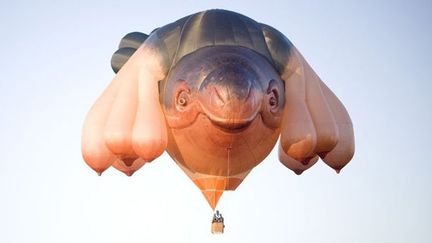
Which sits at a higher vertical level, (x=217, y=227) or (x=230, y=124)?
(x=230, y=124)

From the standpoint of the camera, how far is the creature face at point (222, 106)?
13.6m

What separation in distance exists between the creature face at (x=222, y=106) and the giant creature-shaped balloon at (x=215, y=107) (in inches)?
0.6

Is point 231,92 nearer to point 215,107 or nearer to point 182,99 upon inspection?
point 215,107

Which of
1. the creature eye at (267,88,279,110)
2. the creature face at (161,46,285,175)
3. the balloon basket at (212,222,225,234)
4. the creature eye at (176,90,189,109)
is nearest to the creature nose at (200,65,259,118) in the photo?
the creature face at (161,46,285,175)

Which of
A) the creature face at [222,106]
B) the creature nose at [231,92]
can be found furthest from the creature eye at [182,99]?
the creature nose at [231,92]

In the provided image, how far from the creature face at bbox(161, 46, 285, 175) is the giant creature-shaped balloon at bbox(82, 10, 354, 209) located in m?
0.01

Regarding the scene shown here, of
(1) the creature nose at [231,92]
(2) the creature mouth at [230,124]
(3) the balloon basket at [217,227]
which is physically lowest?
(3) the balloon basket at [217,227]

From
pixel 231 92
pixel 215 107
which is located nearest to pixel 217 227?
pixel 215 107

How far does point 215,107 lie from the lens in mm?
13578

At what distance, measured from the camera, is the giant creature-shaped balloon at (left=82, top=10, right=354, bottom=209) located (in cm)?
1381

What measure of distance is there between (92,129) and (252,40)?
2.61 metres

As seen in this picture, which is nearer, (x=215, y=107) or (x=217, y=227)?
(x=215, y=107)

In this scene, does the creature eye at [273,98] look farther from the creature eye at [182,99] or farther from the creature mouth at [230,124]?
the creature eye at [182,99]

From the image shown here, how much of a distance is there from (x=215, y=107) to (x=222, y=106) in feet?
0.38
